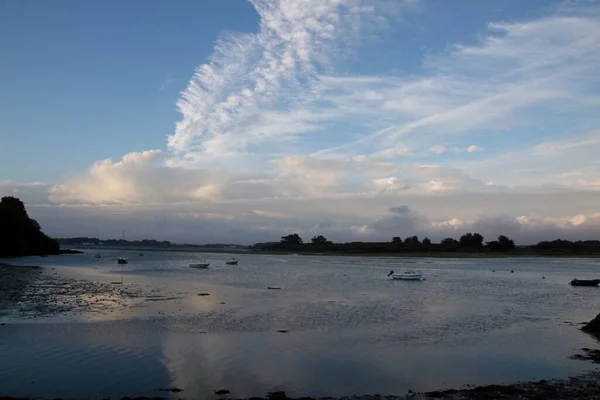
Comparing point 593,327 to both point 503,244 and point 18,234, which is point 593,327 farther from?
point 503,244

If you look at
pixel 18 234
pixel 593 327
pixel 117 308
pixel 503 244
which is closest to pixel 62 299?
pixel 117 308

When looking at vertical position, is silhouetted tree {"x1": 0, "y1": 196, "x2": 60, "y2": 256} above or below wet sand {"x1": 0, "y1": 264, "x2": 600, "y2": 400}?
above

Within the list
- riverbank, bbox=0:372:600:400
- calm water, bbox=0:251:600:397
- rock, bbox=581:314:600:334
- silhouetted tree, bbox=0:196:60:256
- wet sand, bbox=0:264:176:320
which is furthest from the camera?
silhouetted tree, bbox=0:196:60:256

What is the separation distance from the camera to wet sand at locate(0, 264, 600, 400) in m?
14.6

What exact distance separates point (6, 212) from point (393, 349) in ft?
426

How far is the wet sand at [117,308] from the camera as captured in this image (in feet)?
48.0

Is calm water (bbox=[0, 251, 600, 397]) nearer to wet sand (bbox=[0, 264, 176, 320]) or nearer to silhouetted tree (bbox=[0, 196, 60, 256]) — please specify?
wet sand (bbox=[0, 264, 176, 320])

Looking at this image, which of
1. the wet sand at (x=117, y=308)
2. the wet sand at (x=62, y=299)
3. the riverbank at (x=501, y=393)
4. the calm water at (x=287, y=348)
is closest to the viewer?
the riverbank at (x=501, y=393)

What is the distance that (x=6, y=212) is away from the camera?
408 feet

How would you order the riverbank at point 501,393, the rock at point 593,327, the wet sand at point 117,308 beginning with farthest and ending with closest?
the rock at point 593,327
the wet sand at point 117,308
the riverbank at point 501,393

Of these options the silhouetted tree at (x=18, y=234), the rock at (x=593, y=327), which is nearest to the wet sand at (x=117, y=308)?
the rock at (x=593, y=327)

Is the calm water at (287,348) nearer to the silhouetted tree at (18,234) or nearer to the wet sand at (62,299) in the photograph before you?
the wet sand at (62,299)

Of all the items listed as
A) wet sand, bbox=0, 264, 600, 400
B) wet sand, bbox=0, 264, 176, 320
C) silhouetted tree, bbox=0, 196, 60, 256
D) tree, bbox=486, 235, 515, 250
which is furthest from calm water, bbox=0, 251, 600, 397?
tree, bbox=486, 235, 515, 250

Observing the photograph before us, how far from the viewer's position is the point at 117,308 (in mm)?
32938
